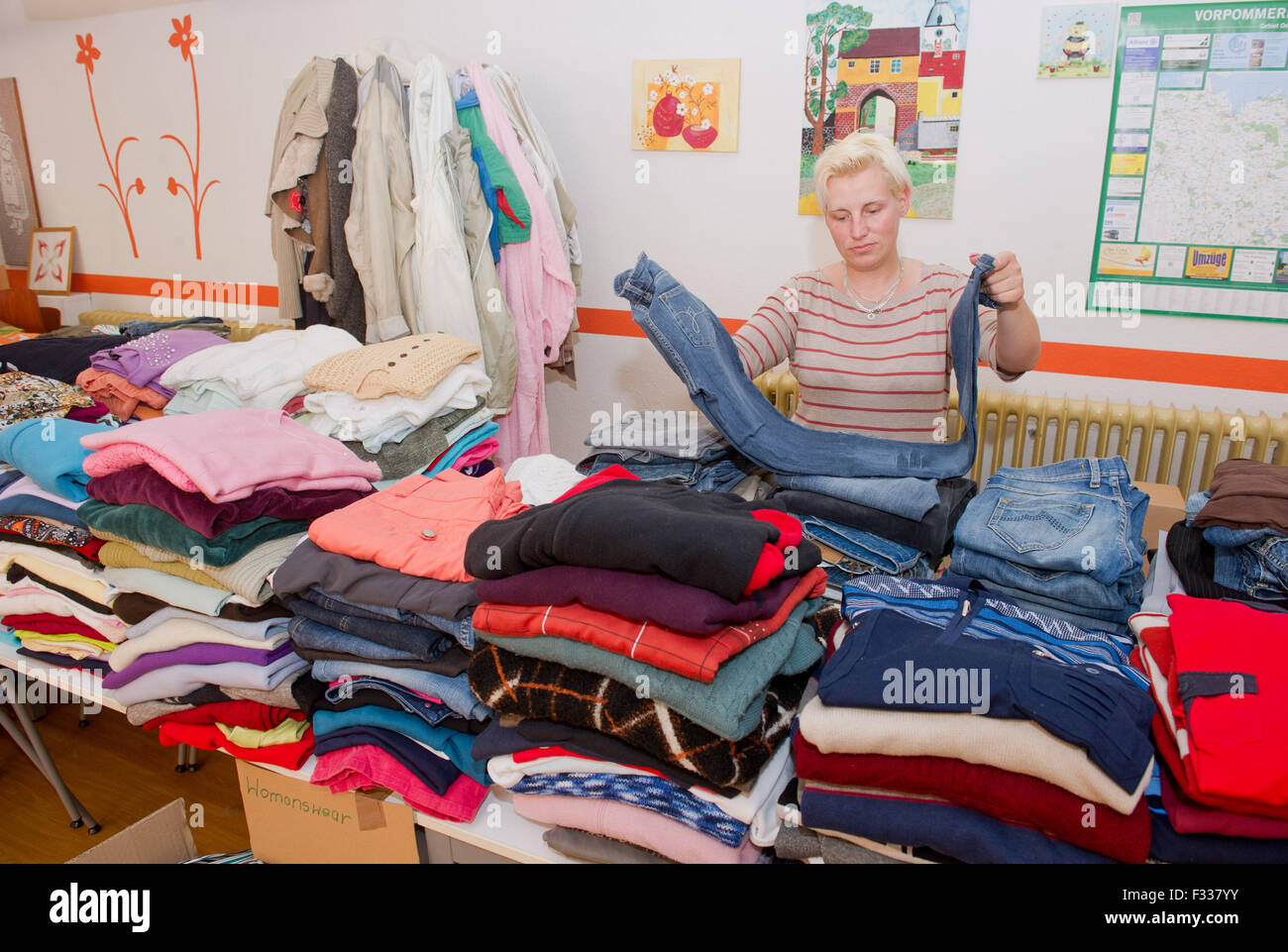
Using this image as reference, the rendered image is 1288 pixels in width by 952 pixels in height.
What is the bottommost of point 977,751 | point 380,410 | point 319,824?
point 319,824

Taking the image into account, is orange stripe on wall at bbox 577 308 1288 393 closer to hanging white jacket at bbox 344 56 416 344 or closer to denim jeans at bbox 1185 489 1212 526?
denim jeans at bbox 1185 489 1212 526

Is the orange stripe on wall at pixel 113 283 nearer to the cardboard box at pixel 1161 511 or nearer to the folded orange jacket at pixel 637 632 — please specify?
the folded orange jacket at pixel 637 632

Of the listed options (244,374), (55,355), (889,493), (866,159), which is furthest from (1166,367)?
(55,355)

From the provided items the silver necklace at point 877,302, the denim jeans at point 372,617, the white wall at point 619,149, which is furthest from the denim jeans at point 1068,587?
the white wall at point 619,149

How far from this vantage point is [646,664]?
108 centimetres

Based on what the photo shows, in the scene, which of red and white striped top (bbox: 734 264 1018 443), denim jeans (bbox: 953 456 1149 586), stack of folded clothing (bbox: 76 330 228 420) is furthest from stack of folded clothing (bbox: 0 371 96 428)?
denim jeans (bbox: 953 456 1149 586)

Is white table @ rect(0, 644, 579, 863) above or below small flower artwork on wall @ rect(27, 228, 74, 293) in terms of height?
below

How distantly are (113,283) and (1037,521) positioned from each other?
16.8ft

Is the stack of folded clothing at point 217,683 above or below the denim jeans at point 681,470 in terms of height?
below

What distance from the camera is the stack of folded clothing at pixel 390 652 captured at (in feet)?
4.25

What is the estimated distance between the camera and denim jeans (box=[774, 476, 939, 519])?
1423 mm

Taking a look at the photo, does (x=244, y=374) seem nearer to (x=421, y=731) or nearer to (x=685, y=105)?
(x=421, y=731)

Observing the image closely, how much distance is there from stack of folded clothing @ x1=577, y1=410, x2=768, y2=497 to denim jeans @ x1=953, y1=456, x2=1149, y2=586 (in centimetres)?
48

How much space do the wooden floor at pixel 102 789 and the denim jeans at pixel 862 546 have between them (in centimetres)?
168
